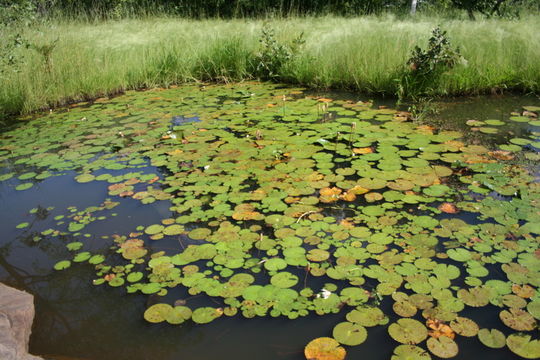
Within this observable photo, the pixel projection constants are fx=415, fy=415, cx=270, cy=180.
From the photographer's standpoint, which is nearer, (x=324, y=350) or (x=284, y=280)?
(x=324, y=350)

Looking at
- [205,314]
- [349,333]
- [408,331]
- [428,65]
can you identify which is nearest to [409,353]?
[408,331]

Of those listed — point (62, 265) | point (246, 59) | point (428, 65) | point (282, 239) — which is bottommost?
point (62, 265)

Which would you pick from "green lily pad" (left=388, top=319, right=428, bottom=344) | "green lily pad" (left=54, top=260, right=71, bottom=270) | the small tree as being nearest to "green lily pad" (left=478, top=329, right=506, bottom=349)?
"green lily pad" (left=388, top=319, right=428, bottom=344)

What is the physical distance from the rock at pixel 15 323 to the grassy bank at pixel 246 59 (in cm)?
356

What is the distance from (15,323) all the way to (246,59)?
4692 mm

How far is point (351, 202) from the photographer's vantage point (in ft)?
7.48

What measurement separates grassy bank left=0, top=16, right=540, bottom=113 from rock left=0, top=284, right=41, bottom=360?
3.56 m

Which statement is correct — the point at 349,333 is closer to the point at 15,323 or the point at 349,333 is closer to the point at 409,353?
the point at 409,353

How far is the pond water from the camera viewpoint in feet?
4.77

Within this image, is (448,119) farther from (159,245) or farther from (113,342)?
(113,342)

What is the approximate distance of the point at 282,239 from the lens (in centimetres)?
196

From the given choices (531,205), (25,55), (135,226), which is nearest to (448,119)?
(531,205)

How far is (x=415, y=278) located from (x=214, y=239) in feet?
2.99

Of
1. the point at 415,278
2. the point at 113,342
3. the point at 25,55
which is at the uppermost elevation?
the point at 25,55
